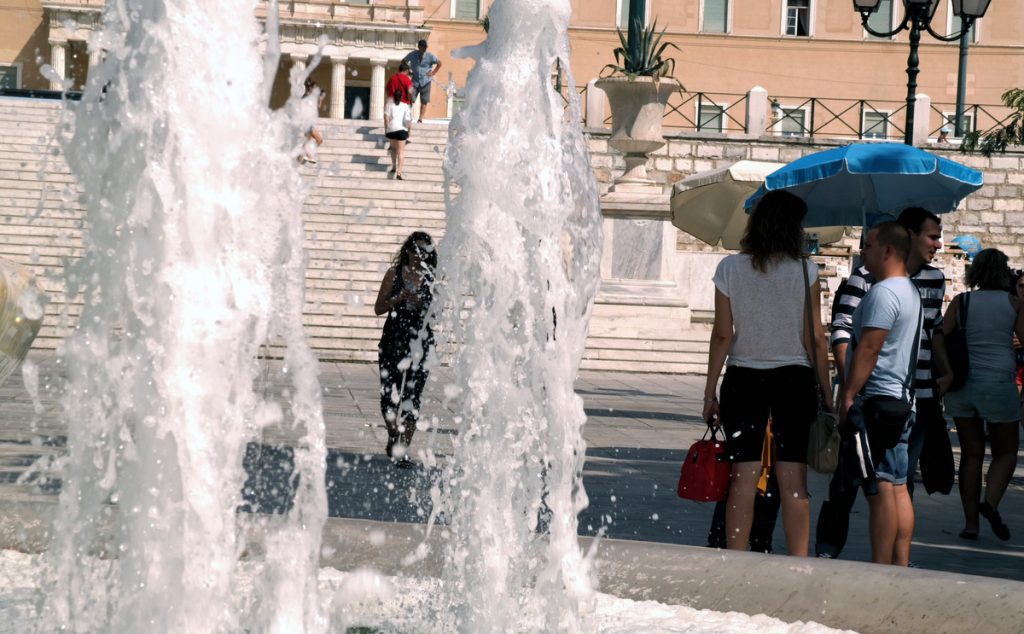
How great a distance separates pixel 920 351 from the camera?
21.2 feet

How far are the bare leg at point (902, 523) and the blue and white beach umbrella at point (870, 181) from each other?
3477mm

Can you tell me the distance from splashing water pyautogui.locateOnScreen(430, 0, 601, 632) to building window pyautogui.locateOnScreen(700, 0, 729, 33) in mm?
36758

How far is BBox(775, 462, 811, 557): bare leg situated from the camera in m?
5.74

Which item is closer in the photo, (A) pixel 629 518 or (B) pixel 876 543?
(B) pixel 876 543

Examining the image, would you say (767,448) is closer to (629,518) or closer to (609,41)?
(629,518)

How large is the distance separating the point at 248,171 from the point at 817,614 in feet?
6.76

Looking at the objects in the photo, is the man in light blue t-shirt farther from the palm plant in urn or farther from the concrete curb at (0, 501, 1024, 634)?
the palm plant in urn

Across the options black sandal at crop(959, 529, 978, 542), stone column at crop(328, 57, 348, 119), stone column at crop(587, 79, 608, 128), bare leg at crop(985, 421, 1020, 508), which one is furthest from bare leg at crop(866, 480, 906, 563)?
stone column at crop(328, 57, 348, 119)

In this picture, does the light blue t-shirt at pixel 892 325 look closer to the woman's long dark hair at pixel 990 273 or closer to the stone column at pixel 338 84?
the woman's long dark hair at pixel 990 273

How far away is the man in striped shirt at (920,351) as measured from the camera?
5.94 meters

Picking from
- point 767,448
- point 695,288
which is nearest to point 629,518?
point 767,448

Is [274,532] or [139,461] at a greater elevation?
[139,461]

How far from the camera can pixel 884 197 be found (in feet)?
33.6

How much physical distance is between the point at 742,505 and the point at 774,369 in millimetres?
511
